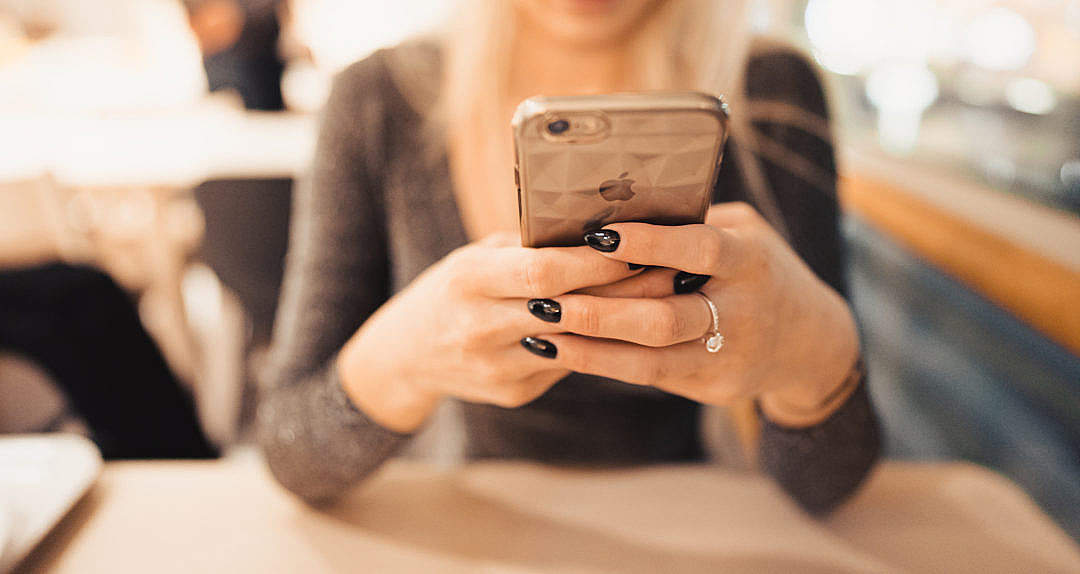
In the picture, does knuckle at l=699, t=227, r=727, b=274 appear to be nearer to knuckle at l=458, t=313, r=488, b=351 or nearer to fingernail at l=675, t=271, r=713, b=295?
fingernail at l=675, t=271, r=713, b=295

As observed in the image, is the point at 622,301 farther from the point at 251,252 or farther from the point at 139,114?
the point at 139,114

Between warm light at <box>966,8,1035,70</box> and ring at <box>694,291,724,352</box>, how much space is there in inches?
44.4

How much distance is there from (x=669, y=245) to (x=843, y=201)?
4.73ft

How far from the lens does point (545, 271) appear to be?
1.16 ft

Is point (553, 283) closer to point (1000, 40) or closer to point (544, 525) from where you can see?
point (544, 525)

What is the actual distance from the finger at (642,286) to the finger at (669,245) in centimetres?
3

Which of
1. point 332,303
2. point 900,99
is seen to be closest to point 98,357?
point 332,303

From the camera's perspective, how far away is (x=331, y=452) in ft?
1.69

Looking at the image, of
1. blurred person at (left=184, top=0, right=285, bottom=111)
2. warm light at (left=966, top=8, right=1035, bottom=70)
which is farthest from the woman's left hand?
blurred person at (left=184, top=0, right=285, bottom=111)

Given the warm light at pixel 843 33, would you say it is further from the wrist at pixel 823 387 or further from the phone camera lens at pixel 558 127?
the phone camera lens at pixel 558 127

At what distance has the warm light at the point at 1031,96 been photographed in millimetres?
1007

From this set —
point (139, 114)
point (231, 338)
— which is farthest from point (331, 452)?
point (139, 114)

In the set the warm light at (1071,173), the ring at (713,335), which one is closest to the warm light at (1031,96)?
the warm light at (1071,173)

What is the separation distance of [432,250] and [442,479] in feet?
0.86
